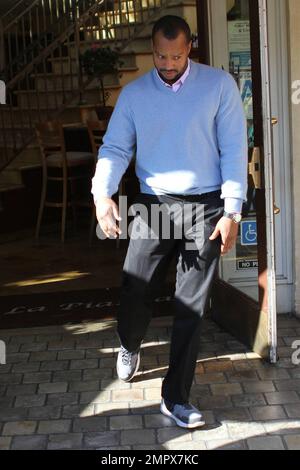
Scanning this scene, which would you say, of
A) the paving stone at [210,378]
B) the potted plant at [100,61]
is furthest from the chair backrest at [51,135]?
the paving stone at [210,378]

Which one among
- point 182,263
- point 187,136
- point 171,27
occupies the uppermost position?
point 171,27

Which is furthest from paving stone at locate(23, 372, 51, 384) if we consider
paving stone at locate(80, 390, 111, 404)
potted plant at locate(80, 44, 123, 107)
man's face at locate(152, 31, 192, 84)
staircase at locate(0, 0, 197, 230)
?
potted plant at locate(80, 44, 123, 107)

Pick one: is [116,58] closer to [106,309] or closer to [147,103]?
[106,309]

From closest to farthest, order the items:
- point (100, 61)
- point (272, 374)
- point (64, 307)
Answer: point (272, 374) < point (64, 307) < point (100, 61)

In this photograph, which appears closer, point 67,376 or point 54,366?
point 67,376

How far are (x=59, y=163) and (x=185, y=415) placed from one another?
4.01 m

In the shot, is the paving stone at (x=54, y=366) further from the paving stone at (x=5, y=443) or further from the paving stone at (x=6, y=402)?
the paving stone at (x=5, y=443)

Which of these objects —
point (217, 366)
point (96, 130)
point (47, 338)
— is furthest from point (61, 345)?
point (96, 130)

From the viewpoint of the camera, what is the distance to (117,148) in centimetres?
295

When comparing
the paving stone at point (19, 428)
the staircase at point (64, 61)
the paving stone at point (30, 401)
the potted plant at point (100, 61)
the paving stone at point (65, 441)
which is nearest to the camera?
the paving stone at point (65, 441)

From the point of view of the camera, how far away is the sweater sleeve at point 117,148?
287cm

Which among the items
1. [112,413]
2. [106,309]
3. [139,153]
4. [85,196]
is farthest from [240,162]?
[85,196]

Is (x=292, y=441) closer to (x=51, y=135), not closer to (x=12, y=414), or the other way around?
(x=12, y=414)

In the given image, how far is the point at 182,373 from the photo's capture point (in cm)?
295
